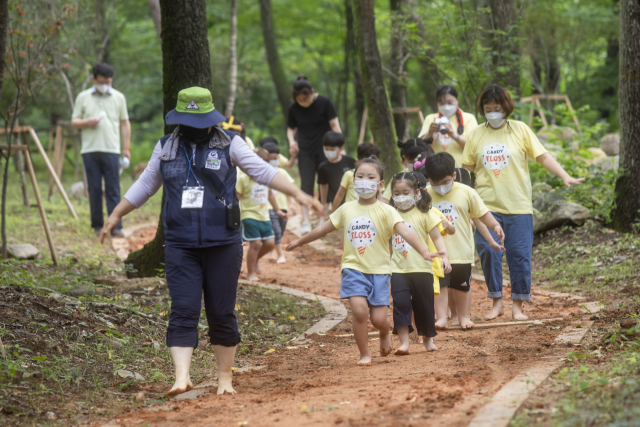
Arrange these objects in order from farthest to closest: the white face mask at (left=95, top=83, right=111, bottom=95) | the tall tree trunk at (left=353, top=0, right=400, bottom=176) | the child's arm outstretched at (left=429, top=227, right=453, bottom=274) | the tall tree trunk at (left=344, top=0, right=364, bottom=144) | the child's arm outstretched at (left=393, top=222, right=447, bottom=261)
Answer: the tall tree trunk at (left=344, top=0, right=364, bottom=144) → the tall tree trunk at (left=353, top=0, right=400, bottom=176) → the white face mask at (left=95, top=83, right=111, bottom=95) → the child's arm outstretched at (left=429, top=227, right=453, bottom=274) → the child's arm outstretched at (left=393, top=222, right=447, bottom=261)

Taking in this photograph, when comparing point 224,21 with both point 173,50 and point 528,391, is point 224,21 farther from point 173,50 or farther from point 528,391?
point 528,391

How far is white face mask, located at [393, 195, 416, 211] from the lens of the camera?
5.73 m

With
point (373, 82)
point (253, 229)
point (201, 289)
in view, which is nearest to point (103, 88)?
point (253, 229)

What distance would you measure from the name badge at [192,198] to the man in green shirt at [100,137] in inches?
261

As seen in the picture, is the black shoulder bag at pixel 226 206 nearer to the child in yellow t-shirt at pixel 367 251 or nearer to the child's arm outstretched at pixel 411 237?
the child in yellow t-shirt at pixel 367 251

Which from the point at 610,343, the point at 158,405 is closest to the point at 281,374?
the point at 158,405

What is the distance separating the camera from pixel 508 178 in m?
6.69

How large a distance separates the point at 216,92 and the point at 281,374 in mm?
21623

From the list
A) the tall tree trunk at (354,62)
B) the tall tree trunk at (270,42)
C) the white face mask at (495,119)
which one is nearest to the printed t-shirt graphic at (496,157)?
the white face mask at (495,119)

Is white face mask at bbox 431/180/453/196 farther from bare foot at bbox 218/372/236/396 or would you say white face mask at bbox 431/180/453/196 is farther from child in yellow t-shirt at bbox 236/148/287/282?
child in yellow t-shirt at bbox 236/148/287/282

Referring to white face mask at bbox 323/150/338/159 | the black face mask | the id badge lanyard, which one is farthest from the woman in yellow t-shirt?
white face mask at bbox 323/150/338/159

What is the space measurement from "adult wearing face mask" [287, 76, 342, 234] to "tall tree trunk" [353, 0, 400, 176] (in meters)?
1.67

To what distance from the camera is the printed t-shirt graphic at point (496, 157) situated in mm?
6695

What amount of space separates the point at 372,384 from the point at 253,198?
5.33 meters
